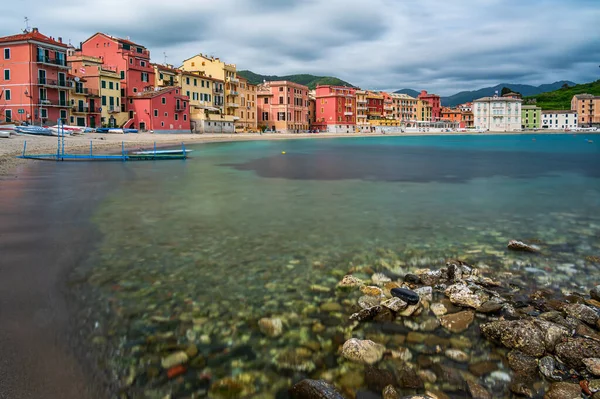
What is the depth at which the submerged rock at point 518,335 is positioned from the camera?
5465 millimetres

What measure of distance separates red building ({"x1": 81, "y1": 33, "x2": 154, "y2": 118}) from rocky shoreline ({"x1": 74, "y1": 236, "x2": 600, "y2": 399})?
74988 mm

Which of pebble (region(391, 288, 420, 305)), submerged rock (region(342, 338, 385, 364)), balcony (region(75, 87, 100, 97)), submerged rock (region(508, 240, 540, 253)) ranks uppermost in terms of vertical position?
balcony (region(75, 87, 100, 97))

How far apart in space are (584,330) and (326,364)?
11.4 ft

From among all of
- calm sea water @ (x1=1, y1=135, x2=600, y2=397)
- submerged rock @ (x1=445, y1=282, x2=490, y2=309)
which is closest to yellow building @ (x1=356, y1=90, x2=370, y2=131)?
calm sea water @ (x1=1, y1=135, x2=600, y2=397)

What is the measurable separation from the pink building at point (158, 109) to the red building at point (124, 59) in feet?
5.78

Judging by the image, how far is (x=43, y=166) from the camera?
100.0ft

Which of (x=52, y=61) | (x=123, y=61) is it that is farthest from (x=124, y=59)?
(x=52, y=61)

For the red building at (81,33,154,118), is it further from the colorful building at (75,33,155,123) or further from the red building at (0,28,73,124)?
the red building at (0,28,73,124)

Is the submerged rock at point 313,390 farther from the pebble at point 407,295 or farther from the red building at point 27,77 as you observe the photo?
the red building at point 27,77

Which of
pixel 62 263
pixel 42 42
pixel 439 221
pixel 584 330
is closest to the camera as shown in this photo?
pixel 584 330

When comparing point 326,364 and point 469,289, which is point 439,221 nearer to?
point 469,289

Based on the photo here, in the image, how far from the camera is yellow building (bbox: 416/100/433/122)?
172 metres

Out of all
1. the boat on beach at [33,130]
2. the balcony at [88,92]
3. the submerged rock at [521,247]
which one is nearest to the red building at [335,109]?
the balcony at [88,92]

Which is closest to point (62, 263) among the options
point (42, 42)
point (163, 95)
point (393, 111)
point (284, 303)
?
point (284, 303)
